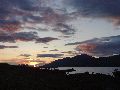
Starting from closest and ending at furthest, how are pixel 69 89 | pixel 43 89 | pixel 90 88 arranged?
1. pixel 43 89
2. pixel 69 89
3. pixel 90 88

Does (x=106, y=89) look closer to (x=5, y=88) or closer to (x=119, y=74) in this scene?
(x=5, y=88)

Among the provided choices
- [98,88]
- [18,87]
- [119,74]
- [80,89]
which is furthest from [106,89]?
[119,74]

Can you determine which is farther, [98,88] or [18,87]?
[98,88]

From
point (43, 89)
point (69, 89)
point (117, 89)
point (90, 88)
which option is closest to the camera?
point (43, 89)

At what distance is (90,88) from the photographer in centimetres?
4181

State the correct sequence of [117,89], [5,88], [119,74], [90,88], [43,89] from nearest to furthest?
[5,88], [43,89], [90,88], [117,89], [119,74]

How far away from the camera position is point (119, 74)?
7781 cm

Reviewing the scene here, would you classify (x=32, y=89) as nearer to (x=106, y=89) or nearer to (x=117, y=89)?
(x=106, y=89)

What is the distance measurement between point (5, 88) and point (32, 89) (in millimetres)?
3725

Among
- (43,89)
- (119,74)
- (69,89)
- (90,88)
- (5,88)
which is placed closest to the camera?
(5,88)

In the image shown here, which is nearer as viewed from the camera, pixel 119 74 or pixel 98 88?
pixel 98 88

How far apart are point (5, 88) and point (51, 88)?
24.3 feet

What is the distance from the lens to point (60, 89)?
3784cm

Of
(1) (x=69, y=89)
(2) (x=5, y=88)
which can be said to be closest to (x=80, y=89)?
(1) (x=69, y=89)
